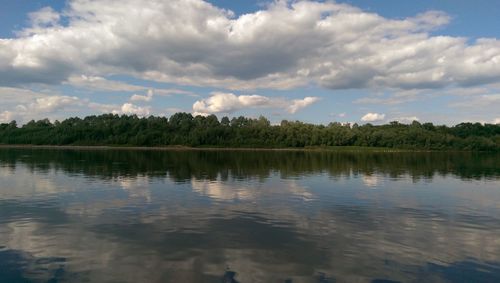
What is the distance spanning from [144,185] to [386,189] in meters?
30.7

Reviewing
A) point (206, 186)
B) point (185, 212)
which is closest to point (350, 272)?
point (185, 212)

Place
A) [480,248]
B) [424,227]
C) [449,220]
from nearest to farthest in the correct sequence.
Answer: [480,248], [424,227], [449,220]

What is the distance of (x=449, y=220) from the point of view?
104ft

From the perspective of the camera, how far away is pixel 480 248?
77.0 ft

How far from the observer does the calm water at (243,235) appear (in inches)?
730

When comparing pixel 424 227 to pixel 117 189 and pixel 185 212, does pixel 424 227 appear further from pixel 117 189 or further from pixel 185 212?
pixel 117 189

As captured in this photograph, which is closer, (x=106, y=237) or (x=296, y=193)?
(x=106, y=237)

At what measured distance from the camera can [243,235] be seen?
2523 cm

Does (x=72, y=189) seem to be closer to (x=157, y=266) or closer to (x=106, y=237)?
(x=106, y=237)

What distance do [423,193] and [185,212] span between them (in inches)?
1177

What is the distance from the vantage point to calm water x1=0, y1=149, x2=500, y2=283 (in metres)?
18.5

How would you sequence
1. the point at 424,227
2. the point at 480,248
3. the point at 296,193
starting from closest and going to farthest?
Answer: the point at 480,248
the point at 424,227
the point at 296,193

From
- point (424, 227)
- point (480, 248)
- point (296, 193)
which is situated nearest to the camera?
point (480, 248)

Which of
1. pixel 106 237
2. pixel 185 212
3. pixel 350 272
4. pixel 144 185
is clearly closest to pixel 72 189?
pixel 144 185
